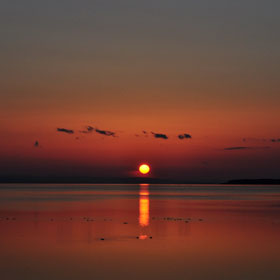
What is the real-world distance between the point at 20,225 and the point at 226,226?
13884mm

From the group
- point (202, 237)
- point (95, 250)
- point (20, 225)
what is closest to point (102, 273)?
point (95, 250)

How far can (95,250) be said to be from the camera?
80.7 ft

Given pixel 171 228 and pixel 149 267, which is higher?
pixel 171 228

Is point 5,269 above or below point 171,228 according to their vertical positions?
below

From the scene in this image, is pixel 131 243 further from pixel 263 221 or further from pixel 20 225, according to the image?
pixel 263 221

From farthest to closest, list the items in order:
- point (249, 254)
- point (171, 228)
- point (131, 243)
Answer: point (171, 228), point (131, 243), point (249, 254)

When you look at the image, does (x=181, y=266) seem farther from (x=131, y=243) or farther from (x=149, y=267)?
(x=131, y=243)

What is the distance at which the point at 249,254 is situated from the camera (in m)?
24.2

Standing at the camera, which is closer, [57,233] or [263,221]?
[57,233]

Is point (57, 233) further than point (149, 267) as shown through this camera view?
Yes

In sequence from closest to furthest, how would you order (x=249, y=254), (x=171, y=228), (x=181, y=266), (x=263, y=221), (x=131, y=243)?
(x=181, y=266), (x=249, y=254), (x=131, y=243), (x=171, y=228), (x=263, y=221)

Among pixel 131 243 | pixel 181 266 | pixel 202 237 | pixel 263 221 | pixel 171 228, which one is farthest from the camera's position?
pixel 263 221

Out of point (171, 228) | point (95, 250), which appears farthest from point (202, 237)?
point (95, 250)

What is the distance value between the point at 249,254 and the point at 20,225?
17.3 meters
